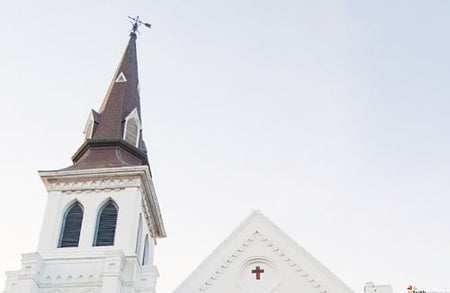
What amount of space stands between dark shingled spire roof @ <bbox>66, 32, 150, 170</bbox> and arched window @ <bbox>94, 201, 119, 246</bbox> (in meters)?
1.36

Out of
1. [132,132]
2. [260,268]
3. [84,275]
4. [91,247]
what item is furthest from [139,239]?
[260,268]

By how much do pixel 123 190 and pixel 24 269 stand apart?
3.48m

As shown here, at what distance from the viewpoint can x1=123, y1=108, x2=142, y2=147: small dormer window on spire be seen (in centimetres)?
2259

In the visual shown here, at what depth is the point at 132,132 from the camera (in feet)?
75.0

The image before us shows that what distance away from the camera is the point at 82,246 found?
1914 cm

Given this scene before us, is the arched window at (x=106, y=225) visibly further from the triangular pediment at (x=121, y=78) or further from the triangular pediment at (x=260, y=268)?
the triangular pediment at (x=121, y=78)

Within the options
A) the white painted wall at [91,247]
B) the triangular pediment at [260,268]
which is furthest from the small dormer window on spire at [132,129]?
the triangular pediment at [260,268]

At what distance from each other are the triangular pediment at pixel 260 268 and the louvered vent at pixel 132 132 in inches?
232

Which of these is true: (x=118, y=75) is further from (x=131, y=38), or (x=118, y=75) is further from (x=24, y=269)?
(x=24, y=269)

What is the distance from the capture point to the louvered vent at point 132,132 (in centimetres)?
2259

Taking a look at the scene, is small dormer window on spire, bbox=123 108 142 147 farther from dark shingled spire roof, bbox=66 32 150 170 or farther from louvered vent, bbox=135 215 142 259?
louvered vent, bbox=135 215 142 259

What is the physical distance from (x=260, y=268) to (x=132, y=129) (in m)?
7.33

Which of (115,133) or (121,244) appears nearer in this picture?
(121,244)

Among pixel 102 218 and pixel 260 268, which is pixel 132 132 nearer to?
pixel 102 218
